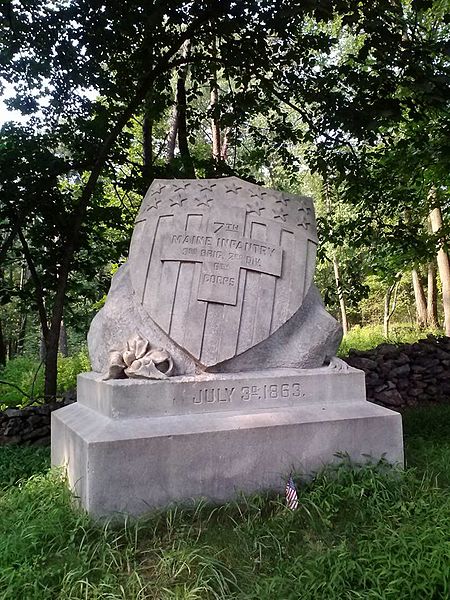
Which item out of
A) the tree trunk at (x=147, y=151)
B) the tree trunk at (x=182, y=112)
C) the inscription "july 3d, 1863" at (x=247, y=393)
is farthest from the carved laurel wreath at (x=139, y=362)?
the tree trunk at (x=182, y=112)

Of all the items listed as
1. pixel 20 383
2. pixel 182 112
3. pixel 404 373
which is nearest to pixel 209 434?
pixel 404 373

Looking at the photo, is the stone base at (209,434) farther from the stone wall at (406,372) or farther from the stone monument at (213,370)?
the stone wall at (406,372)

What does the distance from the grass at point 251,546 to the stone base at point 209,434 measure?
15 cm

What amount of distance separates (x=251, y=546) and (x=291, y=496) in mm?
520

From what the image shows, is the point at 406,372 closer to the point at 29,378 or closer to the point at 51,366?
the point at 51,366

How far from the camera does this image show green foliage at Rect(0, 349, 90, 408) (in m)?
8.12

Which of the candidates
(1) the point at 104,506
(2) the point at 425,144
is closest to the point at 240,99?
(2) the point at 425,144

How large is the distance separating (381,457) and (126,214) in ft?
18.1

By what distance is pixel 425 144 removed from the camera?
6875mm

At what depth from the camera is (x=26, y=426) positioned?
5.96m

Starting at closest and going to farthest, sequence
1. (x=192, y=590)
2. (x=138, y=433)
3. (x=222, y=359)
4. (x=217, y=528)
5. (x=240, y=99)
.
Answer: (x=192, y=590), (x=217, y=528), (x=138, y=433), (x=222, y=359), (x=240, y=99)

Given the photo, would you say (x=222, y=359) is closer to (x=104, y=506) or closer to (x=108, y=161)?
(x=104, y=506)

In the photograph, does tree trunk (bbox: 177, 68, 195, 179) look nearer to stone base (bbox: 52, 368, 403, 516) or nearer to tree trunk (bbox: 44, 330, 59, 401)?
tree trunk (bbox: 44, 330, 59, 401)

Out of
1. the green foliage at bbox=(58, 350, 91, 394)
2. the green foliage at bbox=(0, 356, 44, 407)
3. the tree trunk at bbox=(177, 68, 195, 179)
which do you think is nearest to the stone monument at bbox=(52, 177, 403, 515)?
the green foliage at bbox=(0, 356, 44, 407)
